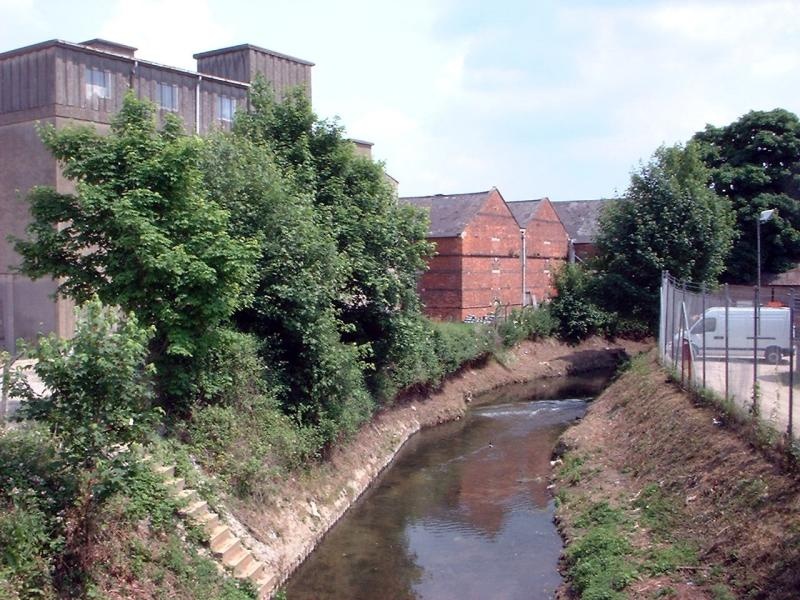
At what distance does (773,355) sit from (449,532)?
7066 mm

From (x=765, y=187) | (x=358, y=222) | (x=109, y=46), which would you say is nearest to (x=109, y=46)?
(x=109, y=46)

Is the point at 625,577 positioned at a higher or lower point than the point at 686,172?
lower

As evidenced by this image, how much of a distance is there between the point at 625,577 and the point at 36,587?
7433mm

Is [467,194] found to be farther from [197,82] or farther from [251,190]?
[251,190]

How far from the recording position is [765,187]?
3912 centimetres

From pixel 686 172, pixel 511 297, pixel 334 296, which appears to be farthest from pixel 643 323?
pixel 334 296

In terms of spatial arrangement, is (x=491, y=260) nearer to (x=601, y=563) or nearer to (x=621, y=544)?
(x=621, y=544)

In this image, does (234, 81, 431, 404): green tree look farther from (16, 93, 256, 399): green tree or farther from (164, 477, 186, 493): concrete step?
(164, 477, 186, 493): concrete step

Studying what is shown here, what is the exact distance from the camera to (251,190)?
16.3 m

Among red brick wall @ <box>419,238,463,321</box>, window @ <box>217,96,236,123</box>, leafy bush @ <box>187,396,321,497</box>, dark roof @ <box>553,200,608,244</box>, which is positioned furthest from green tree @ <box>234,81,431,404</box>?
dark roof @ <box>553,200,608,244</box>

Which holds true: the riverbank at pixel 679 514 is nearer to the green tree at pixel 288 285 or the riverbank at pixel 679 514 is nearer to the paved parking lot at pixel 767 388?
the paved parking lot at pixel 767 388

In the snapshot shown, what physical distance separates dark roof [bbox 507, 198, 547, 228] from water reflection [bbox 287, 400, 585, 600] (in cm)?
2419

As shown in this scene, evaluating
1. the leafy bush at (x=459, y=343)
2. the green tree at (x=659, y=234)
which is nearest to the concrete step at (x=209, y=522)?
the leafy bush at (x=459, y=343)

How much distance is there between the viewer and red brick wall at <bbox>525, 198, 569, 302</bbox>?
45.8 m
